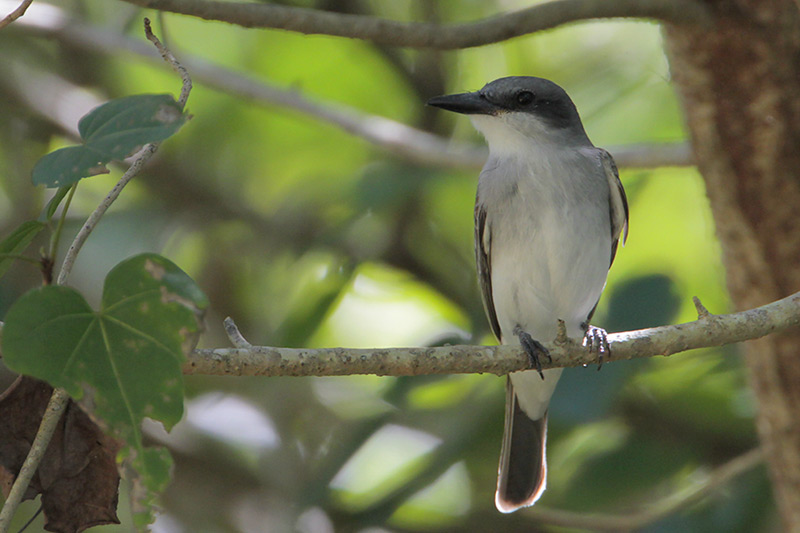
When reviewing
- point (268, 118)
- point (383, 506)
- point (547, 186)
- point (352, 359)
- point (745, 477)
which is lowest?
point (745, 477)

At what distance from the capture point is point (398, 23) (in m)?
2.87

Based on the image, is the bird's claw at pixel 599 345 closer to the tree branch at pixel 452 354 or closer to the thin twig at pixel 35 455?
the tree branch at pixel 452 354

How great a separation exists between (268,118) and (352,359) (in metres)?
3.57

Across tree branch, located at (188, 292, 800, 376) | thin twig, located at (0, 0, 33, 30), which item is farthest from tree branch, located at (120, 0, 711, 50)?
tree branch, located at (188, 292, 800, 376)

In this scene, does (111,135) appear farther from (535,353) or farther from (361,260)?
(361,260)

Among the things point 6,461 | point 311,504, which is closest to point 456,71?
point 311,504

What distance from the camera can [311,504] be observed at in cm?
413

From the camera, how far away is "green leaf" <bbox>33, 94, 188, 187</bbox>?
1.80 m

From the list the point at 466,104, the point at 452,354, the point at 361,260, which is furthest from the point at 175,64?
the point at 361,260

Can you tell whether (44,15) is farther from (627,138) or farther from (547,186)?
(627,138)

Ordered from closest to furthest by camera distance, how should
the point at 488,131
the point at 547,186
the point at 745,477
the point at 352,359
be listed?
the point at 352,359 < the point at 547,186 < the point at 488,131 < the point at 745,477

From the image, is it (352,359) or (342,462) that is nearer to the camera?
(352,359)

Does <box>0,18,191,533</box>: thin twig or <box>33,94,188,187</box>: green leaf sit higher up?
<box>33,94,188,187</box>: green leaf

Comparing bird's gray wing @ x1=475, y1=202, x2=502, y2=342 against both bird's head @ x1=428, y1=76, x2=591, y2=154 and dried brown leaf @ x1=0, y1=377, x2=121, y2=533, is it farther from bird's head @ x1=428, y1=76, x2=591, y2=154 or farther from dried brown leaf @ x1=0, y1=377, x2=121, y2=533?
dried brown leaf @ x1=0, y1=377, x2=121, y2=533
